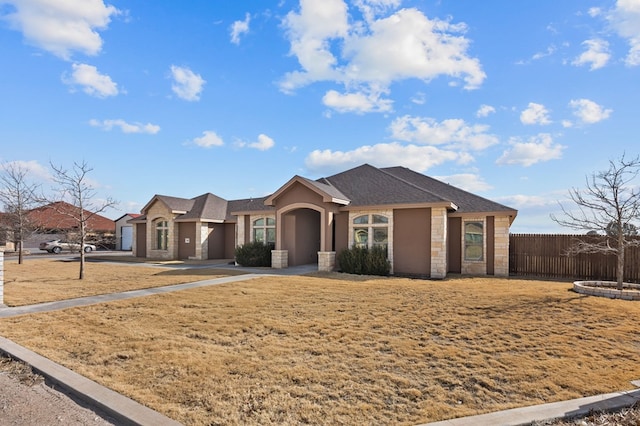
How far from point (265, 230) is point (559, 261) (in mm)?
15015

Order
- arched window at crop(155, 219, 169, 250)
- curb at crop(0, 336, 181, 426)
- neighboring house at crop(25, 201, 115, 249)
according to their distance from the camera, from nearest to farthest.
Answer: curb at crop(0, 336, 181, 426) → arched window at crop(155, 219, 169, 250) → neighboring house at crop(25, 201, 115, 249)

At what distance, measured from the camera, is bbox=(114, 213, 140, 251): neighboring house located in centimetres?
4050

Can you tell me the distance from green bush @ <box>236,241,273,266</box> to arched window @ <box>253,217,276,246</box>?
114 cm

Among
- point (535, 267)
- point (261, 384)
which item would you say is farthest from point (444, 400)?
point (535, 267)

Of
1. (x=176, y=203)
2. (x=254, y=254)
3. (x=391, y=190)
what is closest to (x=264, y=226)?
(x=254, y=254)

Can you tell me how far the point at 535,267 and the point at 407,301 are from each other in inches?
384

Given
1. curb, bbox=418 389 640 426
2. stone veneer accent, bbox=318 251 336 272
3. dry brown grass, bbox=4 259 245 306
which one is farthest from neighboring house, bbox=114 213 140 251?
curb, bbox=418 389 640 426

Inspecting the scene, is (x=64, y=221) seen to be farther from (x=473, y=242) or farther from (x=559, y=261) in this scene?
(x=559, y=261)

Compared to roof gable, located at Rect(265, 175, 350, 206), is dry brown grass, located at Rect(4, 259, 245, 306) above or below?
below

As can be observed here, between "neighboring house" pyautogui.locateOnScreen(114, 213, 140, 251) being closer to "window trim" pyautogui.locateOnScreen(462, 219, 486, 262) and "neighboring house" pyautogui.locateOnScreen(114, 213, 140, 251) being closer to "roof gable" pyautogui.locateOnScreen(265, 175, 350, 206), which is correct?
"roof gable" pyautogui.locateOnScreen(265, 175, 350, 206)

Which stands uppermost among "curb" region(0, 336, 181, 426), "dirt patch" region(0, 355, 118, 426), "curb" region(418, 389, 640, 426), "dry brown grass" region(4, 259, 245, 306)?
"curb" region(418, 389, 640, 426)

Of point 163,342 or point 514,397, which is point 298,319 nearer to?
point 163,342

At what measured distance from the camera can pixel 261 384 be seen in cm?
462

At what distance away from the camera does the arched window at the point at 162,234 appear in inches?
1069
